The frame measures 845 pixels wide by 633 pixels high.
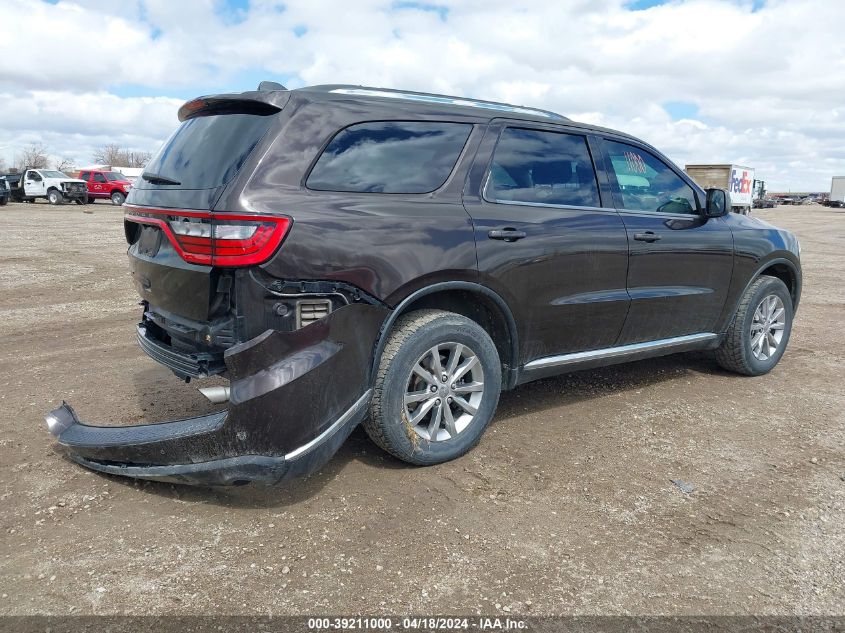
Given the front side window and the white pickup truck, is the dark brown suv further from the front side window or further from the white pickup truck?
the white pickup truck

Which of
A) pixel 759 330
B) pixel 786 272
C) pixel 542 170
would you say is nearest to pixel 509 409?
pixel 542 170

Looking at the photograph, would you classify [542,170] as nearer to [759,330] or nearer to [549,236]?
[549,236]

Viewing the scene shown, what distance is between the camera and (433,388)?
11.0 ft

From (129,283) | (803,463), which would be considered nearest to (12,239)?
(129,283)

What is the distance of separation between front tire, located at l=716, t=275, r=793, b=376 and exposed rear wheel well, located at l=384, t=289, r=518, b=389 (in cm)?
228

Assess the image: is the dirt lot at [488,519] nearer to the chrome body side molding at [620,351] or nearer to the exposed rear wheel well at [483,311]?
the chrome body side molding at [620,351]

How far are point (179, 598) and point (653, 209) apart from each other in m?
3.60

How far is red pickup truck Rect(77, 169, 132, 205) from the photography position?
32719 millimetres

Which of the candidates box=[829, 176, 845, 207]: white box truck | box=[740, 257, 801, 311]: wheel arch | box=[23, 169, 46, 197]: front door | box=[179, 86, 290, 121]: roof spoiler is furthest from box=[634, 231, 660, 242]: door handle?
box=[829, 176, 845, 207]: white box truck

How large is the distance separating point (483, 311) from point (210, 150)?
164 cm

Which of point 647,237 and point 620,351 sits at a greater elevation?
point 647,237

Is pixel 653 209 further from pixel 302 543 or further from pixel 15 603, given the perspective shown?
pixel 15 603

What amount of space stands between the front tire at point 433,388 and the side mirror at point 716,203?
214 cm

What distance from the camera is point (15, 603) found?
2307 millimetres
